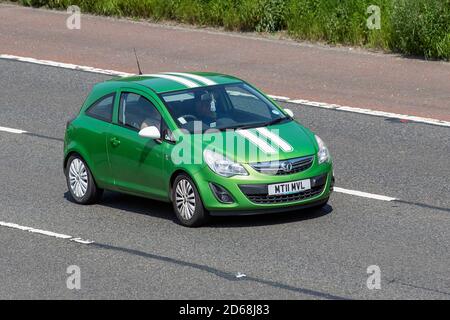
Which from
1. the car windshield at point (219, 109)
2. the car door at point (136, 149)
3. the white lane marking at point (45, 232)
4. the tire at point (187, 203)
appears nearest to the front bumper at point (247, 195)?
the tire at point (187, 203)

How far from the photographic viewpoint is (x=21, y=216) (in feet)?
51.6

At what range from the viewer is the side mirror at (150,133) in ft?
49.5

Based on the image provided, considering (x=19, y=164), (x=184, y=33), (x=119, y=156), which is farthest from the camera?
(x=184, y=33)

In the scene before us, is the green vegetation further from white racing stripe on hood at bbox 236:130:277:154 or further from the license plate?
the license plate

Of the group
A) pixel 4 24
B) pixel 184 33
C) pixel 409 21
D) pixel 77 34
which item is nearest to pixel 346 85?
pixel 409 21

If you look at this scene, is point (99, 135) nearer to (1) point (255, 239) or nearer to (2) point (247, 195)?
(2) point (247, 195)

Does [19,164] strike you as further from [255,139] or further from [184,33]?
[184,33]

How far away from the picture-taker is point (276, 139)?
49.2 ft

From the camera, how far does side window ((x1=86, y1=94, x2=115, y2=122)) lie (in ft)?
52.8

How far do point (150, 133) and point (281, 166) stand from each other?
5.17 ft

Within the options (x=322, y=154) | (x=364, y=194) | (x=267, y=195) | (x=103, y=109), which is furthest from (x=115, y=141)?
(x=364, y=194)

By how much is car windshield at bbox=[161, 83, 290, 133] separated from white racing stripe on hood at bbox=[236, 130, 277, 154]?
0.71 ft
